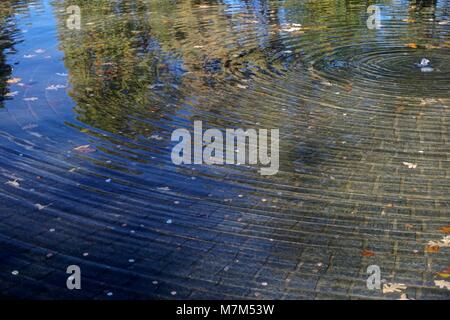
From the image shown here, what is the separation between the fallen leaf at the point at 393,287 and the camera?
14.4 feet

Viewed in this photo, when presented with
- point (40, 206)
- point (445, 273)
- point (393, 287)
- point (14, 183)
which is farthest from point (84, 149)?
point (445, 273)

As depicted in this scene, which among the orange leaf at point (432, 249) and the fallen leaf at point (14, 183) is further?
the fallen leaf at point (14, 183)

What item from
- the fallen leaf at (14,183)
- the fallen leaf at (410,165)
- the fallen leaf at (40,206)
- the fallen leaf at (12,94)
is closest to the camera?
the fallen leaf at (40,206)

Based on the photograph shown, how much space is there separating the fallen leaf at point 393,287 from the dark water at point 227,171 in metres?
0.04

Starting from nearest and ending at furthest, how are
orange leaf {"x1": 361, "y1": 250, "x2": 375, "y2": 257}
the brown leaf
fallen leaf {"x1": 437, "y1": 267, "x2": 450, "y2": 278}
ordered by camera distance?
fallen leaf {"x1": 437, "y1": 267, "x2": 450, "y2": 278}
orange leaf {"x1": 361, "y1": 250, "x2": 375, "y2": 257}
the brown leaf

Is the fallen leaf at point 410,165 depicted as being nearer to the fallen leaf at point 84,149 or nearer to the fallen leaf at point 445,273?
the fallen leaf at point 445,273

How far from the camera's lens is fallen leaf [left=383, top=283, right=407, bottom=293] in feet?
14.4

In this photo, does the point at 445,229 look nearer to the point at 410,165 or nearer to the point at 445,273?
the point at 445,273

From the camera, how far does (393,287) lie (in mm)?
4422

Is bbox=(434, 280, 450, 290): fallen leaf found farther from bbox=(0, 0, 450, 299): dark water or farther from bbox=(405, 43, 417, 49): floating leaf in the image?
bbox=(405, 43, 417, 49): floating leaf

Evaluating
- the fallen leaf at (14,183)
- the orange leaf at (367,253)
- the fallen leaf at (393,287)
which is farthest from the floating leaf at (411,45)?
the fallen leaf at (14,183)

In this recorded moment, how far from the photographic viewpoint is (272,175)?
6.36 meters

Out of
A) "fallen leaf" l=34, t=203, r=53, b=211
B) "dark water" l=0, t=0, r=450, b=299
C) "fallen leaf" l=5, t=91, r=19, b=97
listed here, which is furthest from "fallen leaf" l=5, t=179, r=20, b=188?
"fallen leaf" l=5, t=91, r=19, b=97

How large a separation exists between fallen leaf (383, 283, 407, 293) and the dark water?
0.14 ft
